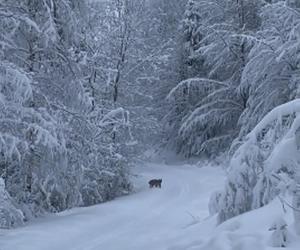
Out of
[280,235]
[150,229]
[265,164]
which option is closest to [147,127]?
[150,229]

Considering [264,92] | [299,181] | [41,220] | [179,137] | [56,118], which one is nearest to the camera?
[299,181]

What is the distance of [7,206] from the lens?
10914mm

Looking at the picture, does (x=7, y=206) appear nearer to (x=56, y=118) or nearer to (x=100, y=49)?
(x=56, y=118)

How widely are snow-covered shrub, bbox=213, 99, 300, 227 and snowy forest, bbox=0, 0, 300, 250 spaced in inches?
0.7

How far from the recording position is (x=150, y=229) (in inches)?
434

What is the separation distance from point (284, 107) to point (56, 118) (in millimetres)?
7901

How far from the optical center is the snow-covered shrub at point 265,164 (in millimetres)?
6246

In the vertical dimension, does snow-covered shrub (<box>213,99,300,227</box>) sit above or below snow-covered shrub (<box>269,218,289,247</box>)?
above

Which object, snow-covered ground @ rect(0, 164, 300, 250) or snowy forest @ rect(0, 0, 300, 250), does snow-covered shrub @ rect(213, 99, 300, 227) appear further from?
snow-covered ground @ rect(0, 164, 300, 250)

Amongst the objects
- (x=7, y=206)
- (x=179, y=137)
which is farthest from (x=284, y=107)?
(x=179, y=137)

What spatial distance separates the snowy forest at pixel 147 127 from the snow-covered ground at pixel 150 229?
3 cm

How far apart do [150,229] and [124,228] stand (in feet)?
2.17

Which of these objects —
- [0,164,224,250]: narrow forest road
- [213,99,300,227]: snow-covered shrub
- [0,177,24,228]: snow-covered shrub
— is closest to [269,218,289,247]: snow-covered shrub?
[213,99,300,227]: snow-covered shrub

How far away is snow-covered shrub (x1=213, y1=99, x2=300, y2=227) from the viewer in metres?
6.25
